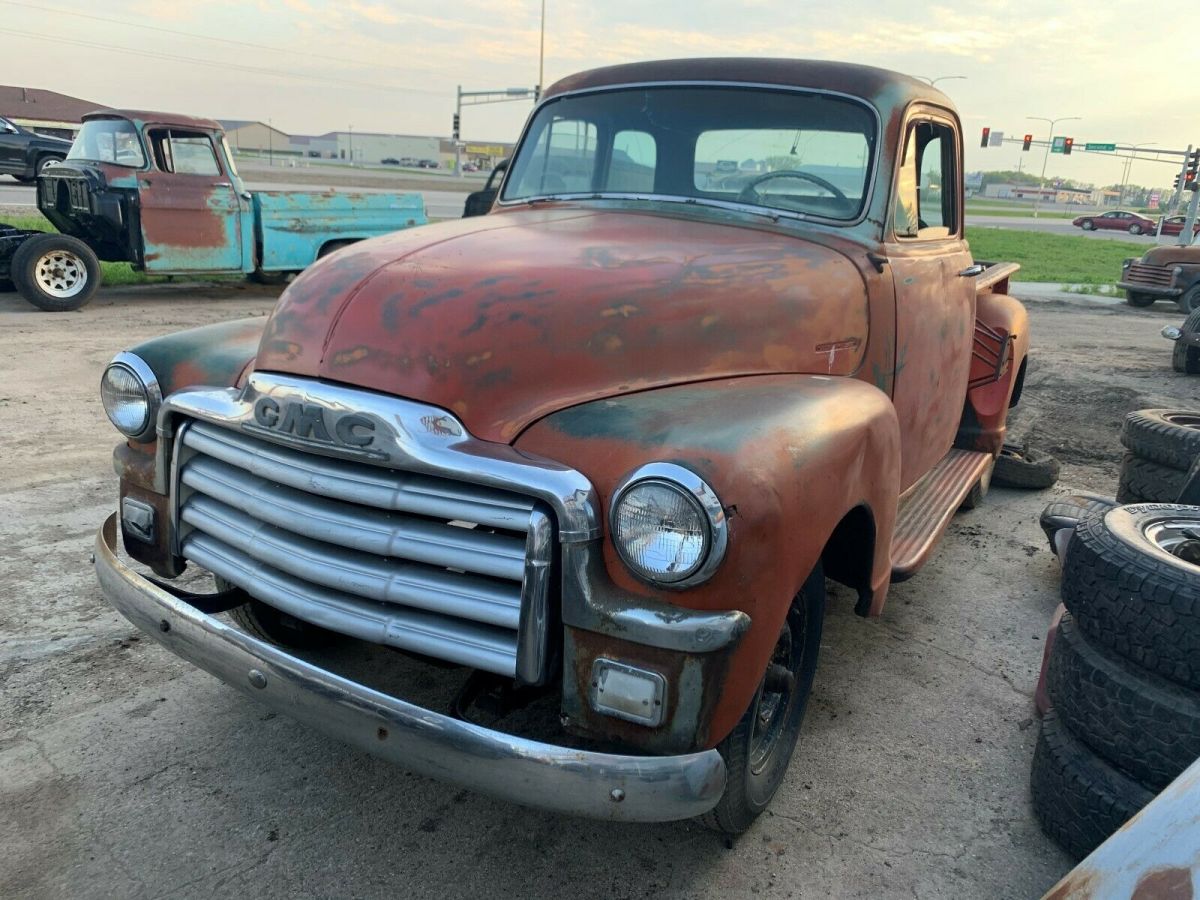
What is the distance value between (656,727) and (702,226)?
1809 millimetres

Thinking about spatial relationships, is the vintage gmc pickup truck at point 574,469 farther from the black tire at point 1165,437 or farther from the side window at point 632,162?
the black tire at point 1165,437

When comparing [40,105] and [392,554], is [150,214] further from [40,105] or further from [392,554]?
[40,105]

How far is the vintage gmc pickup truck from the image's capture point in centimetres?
187

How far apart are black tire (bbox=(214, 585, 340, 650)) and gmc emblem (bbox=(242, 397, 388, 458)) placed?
2.76 ft

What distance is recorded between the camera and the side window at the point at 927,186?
3416 mm

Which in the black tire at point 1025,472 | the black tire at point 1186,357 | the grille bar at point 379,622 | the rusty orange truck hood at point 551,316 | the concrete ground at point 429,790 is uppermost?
the rusty orange truck hood at point 551,316

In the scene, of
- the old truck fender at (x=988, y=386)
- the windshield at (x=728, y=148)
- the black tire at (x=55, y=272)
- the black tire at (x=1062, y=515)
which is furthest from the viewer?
the black tire at (x=55, y=272)

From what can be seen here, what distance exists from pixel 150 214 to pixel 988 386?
8.83 metres

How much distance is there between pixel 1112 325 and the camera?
1247 cm

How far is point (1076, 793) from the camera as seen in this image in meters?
2.29

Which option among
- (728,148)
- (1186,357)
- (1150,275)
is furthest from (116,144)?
(1150,275)

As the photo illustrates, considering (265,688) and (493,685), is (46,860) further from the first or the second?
(493,685)

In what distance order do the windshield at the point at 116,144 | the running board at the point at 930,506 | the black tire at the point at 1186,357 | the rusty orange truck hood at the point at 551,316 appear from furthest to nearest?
the windshield at the point at 116,144 < the black tire at the point at 1186,357 < the running board at the point at 930,506 < the rusty orange truck hood at the point at 551,316

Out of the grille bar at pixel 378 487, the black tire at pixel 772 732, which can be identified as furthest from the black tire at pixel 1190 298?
the grille bar at pixel 378 487
